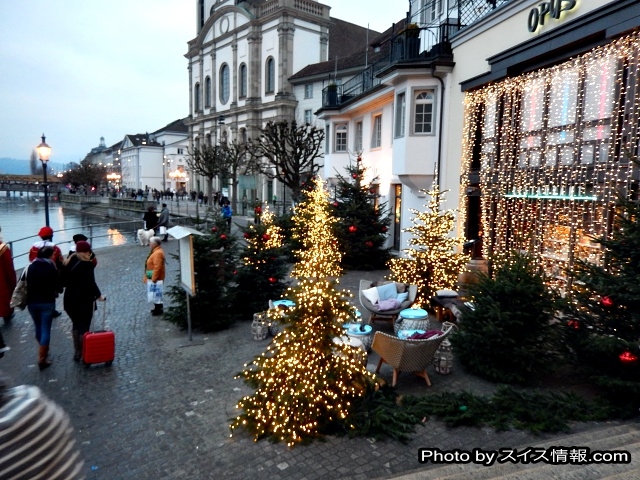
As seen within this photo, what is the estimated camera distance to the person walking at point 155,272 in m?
10.3

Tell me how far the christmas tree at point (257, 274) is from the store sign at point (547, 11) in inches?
309

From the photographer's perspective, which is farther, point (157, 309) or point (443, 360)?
point (157, 309)

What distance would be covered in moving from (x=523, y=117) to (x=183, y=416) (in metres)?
10.5

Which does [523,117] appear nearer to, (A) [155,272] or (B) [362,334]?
(B) [362,334]

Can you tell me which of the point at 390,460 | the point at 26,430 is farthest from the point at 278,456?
the point at 26,430

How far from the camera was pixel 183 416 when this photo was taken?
591 cm

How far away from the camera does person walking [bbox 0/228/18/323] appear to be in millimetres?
8328

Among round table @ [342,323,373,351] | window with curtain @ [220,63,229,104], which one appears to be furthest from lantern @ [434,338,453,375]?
window with curtain @ [220,63,229,104]

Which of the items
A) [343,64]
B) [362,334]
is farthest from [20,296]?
[343,64]

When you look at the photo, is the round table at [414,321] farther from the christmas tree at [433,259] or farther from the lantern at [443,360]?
the christmas tree at [433,259]

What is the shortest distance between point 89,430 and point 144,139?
10398 centimetres

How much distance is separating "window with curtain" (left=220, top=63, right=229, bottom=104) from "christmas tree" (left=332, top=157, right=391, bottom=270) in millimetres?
48107

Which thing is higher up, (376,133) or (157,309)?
(376,133)

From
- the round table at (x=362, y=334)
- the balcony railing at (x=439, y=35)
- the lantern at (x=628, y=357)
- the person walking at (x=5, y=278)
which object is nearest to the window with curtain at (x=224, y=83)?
the balcony railing at (x=439, y=35)
